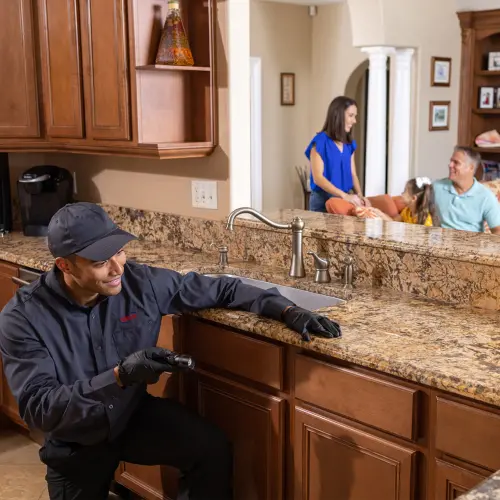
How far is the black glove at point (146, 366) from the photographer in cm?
193

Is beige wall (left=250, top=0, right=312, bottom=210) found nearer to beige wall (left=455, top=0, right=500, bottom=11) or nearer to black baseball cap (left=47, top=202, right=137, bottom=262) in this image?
beige wall (left=455, top=0, right=500, bottom=11)

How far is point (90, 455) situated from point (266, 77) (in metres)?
6.07

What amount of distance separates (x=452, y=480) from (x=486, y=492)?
2.18ft

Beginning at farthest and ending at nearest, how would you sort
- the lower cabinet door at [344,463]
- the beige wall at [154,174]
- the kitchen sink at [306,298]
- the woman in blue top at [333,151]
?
1. the woman in blue top at [333,151]
2. the beige wall at [154,174]
3. the kitchen sink at [306,298]
4. the lower cabinet door at [344,463]

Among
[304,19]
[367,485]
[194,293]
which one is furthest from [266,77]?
[367,485]

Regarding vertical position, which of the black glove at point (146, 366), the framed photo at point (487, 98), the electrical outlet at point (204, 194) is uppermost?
the framed photo at point (487, 98)

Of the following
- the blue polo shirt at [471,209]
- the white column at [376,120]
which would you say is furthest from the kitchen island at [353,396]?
the white column at [376,120]

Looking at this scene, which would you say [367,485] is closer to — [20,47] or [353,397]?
[353,397]

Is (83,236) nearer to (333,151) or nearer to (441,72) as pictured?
(333,151)

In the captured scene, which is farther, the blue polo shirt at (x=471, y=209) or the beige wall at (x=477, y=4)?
the beige wall at (x=477, y=4)

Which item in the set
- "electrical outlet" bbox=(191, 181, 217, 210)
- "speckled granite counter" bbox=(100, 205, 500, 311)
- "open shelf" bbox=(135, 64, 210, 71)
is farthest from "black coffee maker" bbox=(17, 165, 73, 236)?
"open shelf" bbox=(135, 64, 210, 71)

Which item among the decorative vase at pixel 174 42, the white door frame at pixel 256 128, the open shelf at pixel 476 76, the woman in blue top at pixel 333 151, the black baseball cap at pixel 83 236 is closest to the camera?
the black baseball cap at pixel 83 236

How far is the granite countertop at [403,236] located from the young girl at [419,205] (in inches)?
51.8

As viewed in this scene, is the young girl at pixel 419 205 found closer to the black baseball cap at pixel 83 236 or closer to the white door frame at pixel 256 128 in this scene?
the black baseball cap at pixel 83 236
